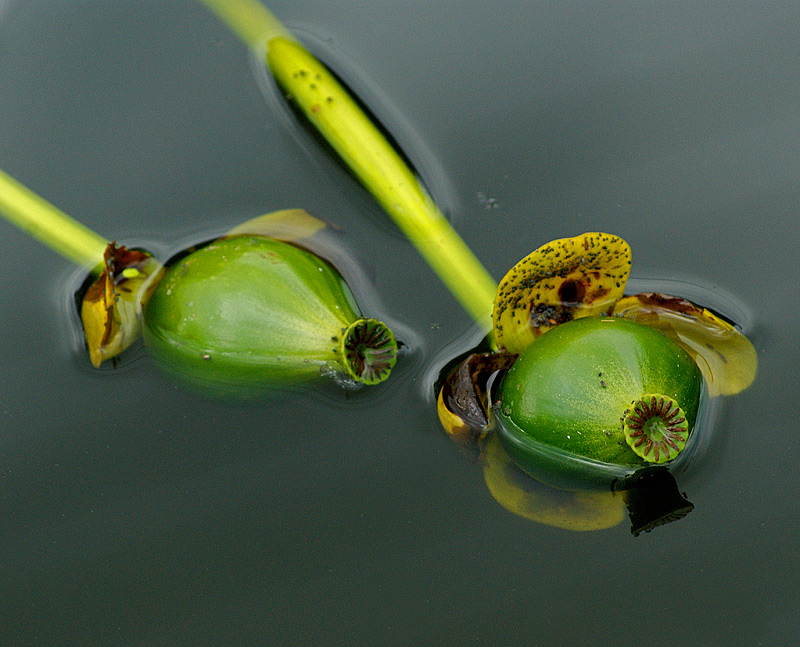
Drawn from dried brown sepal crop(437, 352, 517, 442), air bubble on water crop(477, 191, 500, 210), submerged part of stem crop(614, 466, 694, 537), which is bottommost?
submerged part of stem crop(614, 466, 694, 537)

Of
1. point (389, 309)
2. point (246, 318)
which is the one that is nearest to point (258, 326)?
point (246, 318)

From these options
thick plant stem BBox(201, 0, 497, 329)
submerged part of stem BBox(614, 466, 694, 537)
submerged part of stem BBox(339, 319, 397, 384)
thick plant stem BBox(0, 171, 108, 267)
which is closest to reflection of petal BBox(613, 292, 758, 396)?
submerged part of stem BBox(614, 466, 694, 537)

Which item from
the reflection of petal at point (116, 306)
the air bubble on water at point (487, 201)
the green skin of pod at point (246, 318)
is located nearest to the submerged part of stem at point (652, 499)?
the green skin of pod at point (246, 318)

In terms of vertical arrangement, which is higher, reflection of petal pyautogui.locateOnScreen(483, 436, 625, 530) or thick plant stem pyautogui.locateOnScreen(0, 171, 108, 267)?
thick plant stem pyautogui.locateOnScreen(0, 171, 108, 267)

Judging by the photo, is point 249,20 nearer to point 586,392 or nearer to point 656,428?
point 586,392

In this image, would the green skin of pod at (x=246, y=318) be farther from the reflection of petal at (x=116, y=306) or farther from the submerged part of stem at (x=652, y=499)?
the submerged part of stem at (x=652, y=499)

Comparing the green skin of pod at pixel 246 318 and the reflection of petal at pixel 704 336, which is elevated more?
the green skin of pod at pixel 246 318

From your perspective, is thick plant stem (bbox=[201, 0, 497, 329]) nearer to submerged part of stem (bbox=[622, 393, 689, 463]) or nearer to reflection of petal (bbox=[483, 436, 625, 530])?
reflection of petal (bbox=[483, 436, 625, 530])
